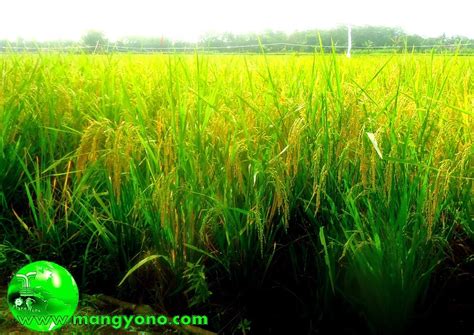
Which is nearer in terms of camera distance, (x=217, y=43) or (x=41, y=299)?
(x=41, y=299)

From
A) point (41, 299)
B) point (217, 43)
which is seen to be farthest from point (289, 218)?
point (217, 43)

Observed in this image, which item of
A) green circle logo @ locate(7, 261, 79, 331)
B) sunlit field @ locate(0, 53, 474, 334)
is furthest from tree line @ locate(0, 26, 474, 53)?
green circle logo @ locate(7, 261, 79, 331)

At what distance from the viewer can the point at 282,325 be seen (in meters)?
1.56

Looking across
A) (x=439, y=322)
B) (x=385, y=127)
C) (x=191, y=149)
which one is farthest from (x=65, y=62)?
(x=439, y=322)

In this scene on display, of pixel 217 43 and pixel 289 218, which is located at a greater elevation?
pixel 217 43

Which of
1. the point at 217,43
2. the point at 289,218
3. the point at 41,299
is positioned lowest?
the point at 41,299

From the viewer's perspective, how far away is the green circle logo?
1.51 metres

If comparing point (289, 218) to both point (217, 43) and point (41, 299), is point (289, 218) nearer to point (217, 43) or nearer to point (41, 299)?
point (41, 299)

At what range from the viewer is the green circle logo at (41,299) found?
1508 millimetres

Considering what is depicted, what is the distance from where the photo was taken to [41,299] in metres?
1.50

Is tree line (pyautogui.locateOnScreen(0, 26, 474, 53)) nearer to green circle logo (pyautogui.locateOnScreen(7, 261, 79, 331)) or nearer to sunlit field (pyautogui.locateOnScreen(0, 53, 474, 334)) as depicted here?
sunlit field (pyautogui.locateOnScreen(0, 53, 474, 334))

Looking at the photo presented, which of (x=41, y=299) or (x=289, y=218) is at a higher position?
(x=289, y=218)

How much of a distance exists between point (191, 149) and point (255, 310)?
53cm

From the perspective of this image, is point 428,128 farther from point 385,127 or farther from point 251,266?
point 251,266
